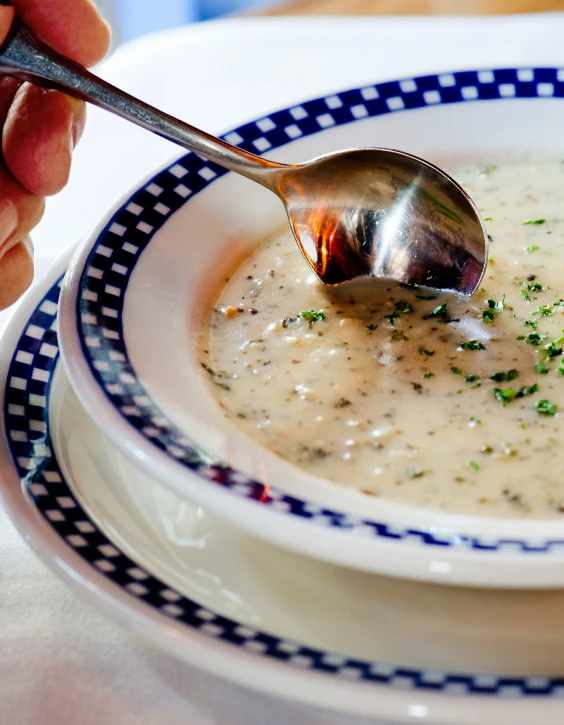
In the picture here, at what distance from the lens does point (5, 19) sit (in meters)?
Answer: 1.27

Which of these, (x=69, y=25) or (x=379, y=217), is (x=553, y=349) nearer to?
(x=379, y=217)

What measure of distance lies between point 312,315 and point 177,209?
30cm

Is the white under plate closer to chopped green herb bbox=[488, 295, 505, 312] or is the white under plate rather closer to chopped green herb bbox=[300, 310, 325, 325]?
chopped green herb bbox=[300, 310, 325, 325]

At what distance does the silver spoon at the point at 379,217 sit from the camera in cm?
144

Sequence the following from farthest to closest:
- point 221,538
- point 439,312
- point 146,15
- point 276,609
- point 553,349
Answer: point 146,15, point 439,312, point 553,349, point 221,538, point 276,609

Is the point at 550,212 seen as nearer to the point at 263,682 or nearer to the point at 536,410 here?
the point at 536,410

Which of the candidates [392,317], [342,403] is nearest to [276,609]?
[342,403]

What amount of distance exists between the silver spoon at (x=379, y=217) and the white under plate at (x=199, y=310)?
146 mm

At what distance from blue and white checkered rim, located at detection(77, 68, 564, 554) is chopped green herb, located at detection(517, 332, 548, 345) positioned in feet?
1.64

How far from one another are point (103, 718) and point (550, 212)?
1.16 m

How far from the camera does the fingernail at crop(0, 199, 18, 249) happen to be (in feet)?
4.43

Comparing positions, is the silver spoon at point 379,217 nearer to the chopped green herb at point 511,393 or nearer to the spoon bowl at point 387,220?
the spoon bowl at point 387,220

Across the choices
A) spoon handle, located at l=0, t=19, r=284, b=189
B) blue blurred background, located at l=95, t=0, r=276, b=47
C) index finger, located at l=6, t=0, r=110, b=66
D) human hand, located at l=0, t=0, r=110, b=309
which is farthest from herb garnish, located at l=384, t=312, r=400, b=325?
blue blurred background, located at l=95, t=0, r=276, b=47

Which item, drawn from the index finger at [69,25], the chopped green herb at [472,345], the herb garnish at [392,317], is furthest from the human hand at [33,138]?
the chopped green herb at [472,345]
